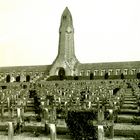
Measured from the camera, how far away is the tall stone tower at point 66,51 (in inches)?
3100

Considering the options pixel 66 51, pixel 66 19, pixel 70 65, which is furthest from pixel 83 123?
pixel 66 19

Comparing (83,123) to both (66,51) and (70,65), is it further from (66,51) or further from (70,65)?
(66,51)

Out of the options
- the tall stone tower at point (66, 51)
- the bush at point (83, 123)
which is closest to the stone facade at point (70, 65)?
the tall stone tower at point (66, 51)

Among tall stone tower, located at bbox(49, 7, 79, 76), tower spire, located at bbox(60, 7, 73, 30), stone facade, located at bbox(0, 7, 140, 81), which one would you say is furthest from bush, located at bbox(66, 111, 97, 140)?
tower spire, located at bbox(60, 7, 73, 30)

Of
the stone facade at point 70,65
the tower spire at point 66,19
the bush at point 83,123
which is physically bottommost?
the bush at point 83,123

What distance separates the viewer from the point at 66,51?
267 ft

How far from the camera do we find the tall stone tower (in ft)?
258

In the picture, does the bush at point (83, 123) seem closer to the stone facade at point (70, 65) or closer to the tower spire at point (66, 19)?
the stone facade at point (70, 65)

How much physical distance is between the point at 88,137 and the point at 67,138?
243 centimetres

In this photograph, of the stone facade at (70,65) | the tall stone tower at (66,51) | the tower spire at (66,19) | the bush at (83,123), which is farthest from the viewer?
the tower spire at (66,19)

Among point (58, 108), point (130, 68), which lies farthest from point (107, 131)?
point (130, 68)

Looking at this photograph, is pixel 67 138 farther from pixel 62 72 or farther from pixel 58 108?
pixel 62 72

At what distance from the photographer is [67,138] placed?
57.1ft

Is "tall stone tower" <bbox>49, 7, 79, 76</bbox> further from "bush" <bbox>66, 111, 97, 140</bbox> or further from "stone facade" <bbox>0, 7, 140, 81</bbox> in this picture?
"bush" <bbox>66, 111, 97, 140</bbox>
